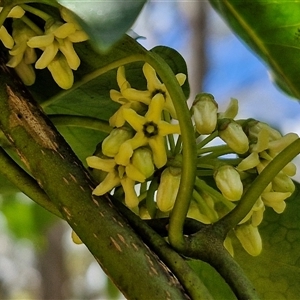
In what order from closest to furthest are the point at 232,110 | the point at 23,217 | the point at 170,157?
the point at 170,157 < the point at 232,110 < the point at 23,217

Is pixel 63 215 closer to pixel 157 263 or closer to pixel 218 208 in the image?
pixel 157 263

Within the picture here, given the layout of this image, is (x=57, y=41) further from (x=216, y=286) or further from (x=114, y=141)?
(x=216, y=286)

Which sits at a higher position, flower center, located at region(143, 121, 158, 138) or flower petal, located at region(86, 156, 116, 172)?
flower center, located at region(143, 121, 158, 138)

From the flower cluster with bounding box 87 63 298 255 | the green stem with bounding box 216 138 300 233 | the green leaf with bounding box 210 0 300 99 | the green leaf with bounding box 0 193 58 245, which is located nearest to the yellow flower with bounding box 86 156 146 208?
the flower cluster with bounding box 87 63 298 255

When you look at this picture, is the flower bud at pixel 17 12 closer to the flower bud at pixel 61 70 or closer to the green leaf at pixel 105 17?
the flower bud at pixel 61 70

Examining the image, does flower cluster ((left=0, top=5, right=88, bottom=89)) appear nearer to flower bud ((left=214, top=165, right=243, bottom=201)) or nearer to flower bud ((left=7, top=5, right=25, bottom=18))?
flower bud ((left=7, top=5, right=25, bottom=18))

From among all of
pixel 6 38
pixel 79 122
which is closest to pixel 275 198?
pixel 79 122

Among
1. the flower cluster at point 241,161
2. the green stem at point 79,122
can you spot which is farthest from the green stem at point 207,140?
the green stem at point 79,122

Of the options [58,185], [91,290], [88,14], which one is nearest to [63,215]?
[58,185]
